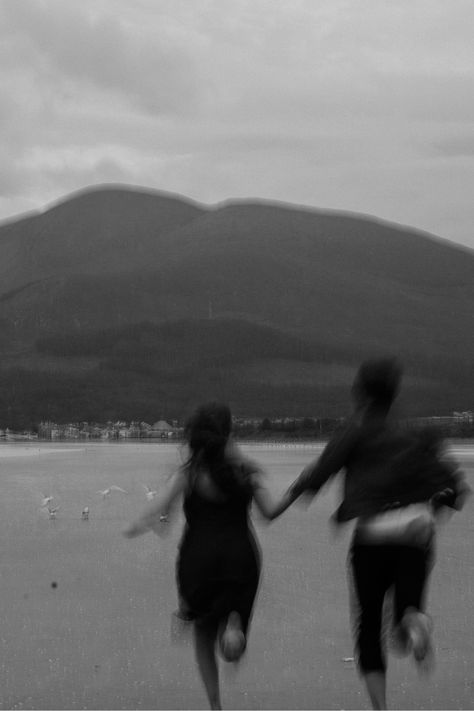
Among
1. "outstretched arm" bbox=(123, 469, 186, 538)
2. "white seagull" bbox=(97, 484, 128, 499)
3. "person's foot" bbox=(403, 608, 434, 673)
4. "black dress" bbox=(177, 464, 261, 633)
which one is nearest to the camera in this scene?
"person's foot" bbox=(403, 608, 434, 673)

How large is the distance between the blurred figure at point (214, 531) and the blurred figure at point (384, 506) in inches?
12.1

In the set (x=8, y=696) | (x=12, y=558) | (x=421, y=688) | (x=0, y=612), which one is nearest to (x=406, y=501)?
(x=421, y=688)

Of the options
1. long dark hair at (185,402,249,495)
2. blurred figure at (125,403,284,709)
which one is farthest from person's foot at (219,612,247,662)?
long dark hair at (185,402,249,495)

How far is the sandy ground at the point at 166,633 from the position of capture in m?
7.01

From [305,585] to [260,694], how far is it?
15.6ft

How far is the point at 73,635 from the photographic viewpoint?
348 inches

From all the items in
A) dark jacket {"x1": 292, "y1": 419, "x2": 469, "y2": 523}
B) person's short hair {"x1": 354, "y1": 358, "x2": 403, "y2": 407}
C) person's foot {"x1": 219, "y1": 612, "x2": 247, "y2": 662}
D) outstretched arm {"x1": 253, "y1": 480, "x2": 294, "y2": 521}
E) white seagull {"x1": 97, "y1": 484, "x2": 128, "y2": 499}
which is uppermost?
person's short hair {"x1": 354, "y1": 358, "x2": 403, "y2": 407}

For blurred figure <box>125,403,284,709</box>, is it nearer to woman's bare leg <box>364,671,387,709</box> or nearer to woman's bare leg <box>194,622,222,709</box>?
woman's bare leg <box>194,622,222,709</box>

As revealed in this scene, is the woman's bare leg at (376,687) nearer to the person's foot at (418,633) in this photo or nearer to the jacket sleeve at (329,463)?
the person's foot at (418,633)

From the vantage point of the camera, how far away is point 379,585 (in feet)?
18.8

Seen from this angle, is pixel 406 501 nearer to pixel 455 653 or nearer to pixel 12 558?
pixel 455 653

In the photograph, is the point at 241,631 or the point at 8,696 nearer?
the point at 241,631

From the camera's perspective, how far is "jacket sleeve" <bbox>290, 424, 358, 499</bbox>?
569 cm

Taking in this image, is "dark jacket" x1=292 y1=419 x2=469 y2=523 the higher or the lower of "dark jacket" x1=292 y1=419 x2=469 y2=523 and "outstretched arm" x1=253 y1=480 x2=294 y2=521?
the higher
